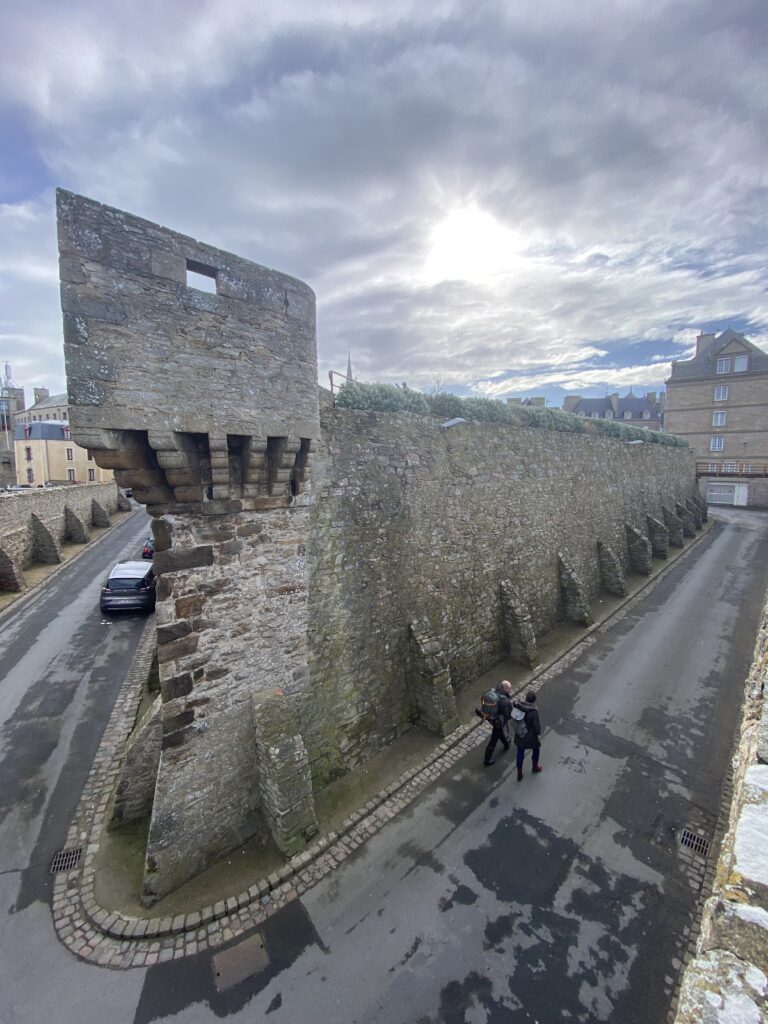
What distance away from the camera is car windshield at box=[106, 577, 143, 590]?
48.0ft

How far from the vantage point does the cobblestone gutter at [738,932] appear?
1.57 meters

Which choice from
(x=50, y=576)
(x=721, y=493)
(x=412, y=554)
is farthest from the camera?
(x=721, y=493)

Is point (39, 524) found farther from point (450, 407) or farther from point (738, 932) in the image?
point (738, 932)

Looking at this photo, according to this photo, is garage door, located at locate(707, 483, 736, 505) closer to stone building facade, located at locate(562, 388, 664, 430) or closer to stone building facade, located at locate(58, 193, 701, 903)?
stone building facade, located at locate(562, 388, 664, 430)

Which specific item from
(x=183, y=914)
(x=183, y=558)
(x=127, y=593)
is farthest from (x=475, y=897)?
(x=127, y=593)

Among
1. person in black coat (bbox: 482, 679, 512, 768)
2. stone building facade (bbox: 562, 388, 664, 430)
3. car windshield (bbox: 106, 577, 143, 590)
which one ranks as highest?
stone building facade (bbox: 562, 388, 664, 430)

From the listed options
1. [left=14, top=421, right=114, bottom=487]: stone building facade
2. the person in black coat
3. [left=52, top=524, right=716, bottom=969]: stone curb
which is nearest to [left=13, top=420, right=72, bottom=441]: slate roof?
[left=14, top=421, right=114, bottom=487]: stone building facade

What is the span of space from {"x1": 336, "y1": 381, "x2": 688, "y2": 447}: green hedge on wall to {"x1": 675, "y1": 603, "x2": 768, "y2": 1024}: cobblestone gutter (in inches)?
289

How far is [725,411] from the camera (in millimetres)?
36594

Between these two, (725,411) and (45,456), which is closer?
(725,411)

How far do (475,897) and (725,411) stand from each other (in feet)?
141

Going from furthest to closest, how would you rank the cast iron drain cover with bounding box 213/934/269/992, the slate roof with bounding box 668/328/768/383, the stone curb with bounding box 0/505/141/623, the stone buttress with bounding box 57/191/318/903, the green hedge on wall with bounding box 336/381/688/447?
1. the slate roof with bounding box 668/328/768/383
2. the stone curb with bounding box 0/505/141/623
3. the green hedge on wall with bounding box 336/381/688/447
4. the cast iron drain cover with bounding box 213/934/269/992
5. the stone buttress with bounding box 57/191/318/903

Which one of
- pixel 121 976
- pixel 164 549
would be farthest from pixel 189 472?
pixel 121 976

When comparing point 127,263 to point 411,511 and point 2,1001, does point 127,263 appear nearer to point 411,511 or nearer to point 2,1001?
point 411,511
